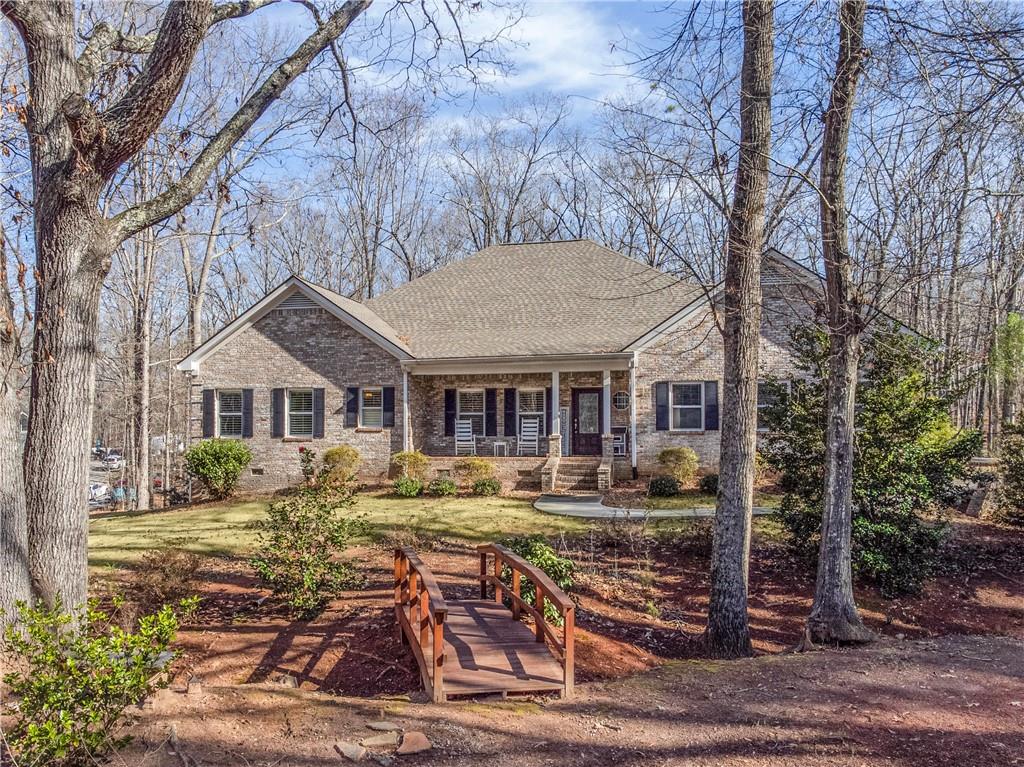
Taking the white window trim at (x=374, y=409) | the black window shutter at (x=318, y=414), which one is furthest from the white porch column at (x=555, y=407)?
the black window shutter at (x=318, y=414)

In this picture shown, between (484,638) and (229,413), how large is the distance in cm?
1553

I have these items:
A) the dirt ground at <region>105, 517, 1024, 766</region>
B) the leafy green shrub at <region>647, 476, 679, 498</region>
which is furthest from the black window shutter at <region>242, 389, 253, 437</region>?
the leafy green shrub at <region>647, 476, 679, 498</region>

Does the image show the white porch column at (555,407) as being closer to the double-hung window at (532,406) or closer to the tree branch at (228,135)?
the double-hung window at (532,406)

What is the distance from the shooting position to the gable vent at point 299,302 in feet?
63.2

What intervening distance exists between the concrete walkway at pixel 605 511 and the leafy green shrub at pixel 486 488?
4.74ft

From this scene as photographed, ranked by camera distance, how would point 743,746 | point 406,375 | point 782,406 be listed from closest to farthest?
point 743,746
point 782,406
point 406,375

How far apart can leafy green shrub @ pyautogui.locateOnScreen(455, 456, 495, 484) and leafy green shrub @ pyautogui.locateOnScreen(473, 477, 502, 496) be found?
1.03 feet

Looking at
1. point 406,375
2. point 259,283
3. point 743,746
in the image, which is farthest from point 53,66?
point 259,283

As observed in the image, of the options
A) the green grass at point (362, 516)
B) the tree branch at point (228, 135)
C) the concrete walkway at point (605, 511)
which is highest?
the tree branch at point (228, 135)

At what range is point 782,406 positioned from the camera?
9.79 metres

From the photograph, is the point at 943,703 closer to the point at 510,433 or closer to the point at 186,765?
the point at 186,765

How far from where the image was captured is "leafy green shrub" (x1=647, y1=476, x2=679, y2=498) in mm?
15594

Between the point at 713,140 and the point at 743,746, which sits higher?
the point at 713,140

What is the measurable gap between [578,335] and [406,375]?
4.88 metres
